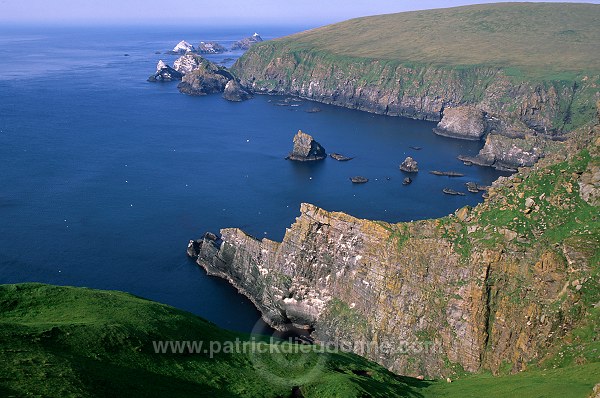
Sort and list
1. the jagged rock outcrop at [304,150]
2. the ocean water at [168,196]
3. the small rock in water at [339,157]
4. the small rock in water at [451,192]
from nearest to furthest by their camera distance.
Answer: the ocean water at [168,196], the small rock in water at [451,192], the jagged rock outcrop at [304,150], the small rock in water at [339,157]

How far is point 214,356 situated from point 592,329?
33.1 metres

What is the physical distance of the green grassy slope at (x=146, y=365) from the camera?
105 feet

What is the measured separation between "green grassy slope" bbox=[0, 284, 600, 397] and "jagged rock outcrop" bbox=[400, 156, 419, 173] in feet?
369

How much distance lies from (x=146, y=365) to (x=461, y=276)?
36826 mm

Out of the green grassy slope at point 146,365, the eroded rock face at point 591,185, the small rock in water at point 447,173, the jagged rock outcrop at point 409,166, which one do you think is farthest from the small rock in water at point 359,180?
the green grassy slope at point 146,365

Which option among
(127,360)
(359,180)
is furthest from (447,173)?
(127,360)

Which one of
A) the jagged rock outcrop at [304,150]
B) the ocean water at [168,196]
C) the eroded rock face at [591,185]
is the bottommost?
the ocean water at [168,196]

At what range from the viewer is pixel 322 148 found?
175125mm

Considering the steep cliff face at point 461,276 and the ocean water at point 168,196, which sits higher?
the steep cliff face at point 461,276

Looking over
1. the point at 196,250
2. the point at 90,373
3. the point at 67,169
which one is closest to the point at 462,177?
the point at 196,250

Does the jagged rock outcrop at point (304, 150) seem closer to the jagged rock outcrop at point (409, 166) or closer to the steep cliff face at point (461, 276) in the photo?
the jagged rock outcrop at point (409, 166)

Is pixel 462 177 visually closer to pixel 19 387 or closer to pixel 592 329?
pixel 592 329

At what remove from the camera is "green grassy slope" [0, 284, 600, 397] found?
105 feet

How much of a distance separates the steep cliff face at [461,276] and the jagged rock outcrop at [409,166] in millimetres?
88303
